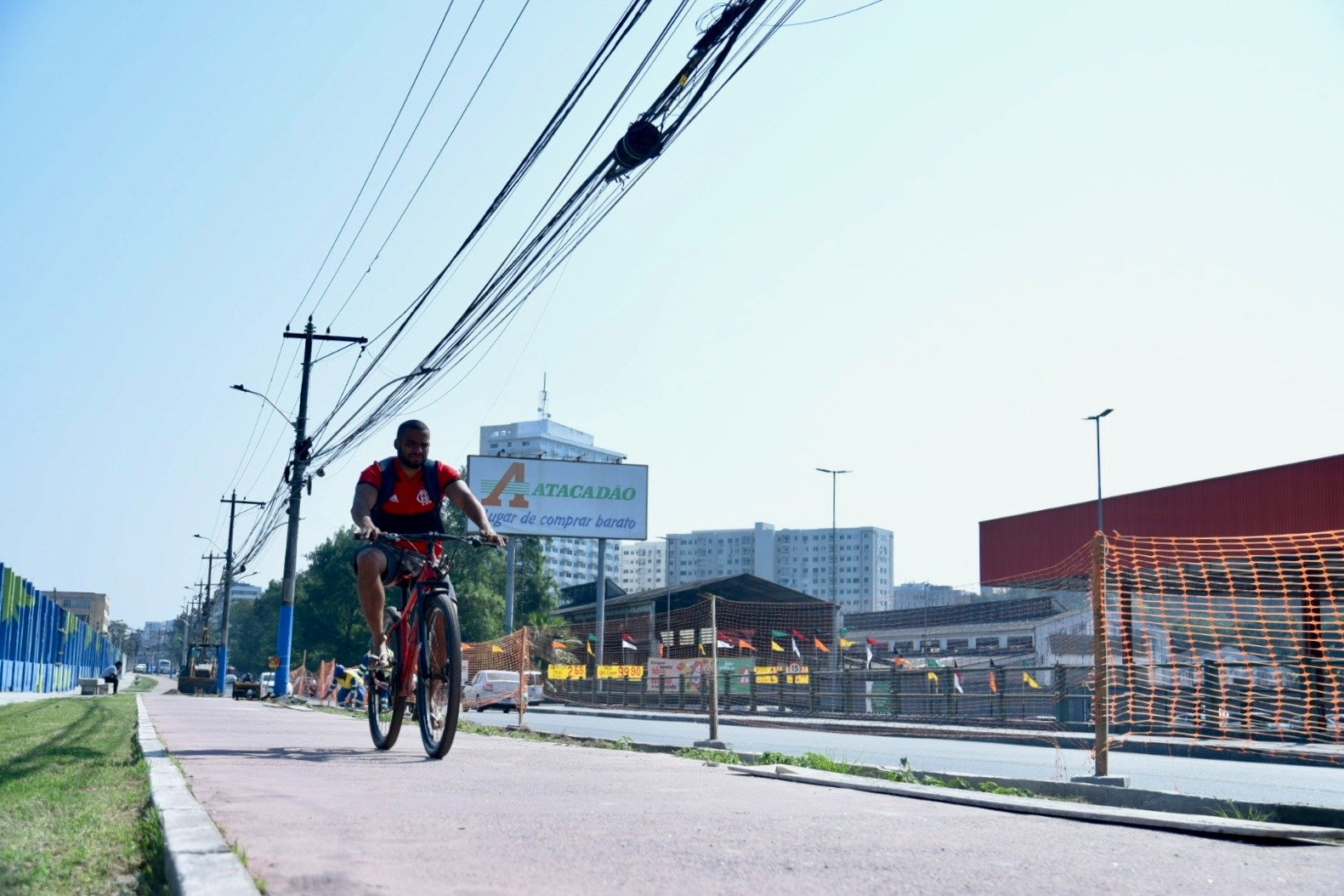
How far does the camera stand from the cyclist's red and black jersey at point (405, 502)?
7.27m

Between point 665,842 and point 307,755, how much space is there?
13.2 ft

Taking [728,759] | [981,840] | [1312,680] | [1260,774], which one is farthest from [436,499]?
[1312,680]

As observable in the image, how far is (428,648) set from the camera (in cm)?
712

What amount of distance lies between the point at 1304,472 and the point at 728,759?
1954 cm

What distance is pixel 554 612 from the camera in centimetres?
8450

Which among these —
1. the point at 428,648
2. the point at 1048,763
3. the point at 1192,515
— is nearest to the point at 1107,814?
the point at 428,648

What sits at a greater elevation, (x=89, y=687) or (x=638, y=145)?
(x=638, y=145)

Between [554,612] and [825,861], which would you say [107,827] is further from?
[554,612]

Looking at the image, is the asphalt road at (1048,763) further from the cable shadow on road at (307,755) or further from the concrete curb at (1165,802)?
the cable shadow on road at (307,755)

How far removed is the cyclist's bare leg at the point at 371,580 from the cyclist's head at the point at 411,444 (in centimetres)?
54

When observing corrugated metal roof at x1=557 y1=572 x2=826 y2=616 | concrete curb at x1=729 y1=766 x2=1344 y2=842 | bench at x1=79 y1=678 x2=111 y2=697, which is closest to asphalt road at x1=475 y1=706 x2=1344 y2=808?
concrete curb at x1=729 y1=766 x2=1344 y2=842

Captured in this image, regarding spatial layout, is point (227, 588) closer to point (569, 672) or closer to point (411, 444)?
point (569, 672)

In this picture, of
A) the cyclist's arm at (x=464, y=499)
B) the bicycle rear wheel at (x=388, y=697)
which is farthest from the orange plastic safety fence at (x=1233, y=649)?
the bicycle rear wheel at (x=388, y=697)

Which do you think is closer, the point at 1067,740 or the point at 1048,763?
the point at 1048,763
